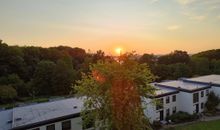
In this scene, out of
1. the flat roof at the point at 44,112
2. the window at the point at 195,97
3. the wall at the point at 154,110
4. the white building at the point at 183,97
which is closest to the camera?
the flat roof at the point at 44,112

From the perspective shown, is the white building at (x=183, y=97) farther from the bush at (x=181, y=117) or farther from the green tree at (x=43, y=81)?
the green tree at (x=43, y=81)

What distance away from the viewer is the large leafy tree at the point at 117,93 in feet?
61.6

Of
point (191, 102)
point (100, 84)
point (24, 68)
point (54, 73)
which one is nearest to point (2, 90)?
point (54, 73)

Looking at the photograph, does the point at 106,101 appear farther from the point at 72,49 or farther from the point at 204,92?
the point at 72,49

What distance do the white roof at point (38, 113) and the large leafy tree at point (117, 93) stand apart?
165 inches

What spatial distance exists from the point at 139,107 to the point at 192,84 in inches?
935

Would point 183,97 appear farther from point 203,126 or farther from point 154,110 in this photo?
point 154,110

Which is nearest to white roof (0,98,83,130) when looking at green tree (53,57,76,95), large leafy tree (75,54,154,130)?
large leafy tree (75,54,154,130)

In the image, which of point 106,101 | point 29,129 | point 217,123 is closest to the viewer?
point 106,101

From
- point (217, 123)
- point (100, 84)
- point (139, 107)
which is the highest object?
point (100, 84)

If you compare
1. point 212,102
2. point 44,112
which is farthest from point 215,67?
point 44,112

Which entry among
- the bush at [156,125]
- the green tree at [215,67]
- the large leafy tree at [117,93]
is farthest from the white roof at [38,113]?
the green tree at [215,67]

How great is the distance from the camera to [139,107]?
19406 millimetres

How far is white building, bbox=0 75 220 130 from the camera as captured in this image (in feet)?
70.2
